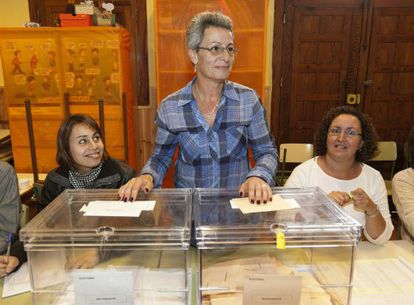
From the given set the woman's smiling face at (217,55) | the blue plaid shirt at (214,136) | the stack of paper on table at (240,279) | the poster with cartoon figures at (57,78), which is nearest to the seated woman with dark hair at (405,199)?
the blue plaid shirt at (214,136)

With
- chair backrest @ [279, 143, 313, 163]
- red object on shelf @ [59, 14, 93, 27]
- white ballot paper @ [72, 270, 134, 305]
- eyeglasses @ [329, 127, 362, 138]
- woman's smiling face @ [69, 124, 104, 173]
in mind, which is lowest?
chair backrest @ [279, 143, 313, 163]

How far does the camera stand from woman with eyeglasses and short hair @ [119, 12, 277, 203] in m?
1.30

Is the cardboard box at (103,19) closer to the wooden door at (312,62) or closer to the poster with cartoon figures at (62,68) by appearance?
the poster with cartoon figures at (62,68)

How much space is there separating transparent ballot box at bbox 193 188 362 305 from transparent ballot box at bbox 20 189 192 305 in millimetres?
60

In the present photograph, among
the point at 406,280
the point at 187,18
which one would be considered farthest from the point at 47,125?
the point at 406,280

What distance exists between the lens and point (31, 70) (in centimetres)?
314

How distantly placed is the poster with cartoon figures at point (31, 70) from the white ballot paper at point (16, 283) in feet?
7.91

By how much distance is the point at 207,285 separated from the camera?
2.73ft

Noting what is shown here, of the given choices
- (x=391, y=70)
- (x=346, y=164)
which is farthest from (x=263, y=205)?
(x=391, y=70)

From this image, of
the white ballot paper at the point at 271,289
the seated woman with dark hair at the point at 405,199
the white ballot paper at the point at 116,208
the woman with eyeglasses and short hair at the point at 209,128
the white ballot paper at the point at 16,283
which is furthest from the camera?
the seated woman with dark hair at the point at 405,199

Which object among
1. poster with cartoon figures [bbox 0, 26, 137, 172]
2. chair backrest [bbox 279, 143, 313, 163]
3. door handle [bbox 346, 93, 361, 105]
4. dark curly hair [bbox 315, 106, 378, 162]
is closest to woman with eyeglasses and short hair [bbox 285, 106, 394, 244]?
dark curly hair [bbox 315, 106, 378, 162]

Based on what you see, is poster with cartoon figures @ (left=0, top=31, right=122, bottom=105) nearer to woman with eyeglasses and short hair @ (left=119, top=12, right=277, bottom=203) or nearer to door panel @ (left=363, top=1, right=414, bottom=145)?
woman with eyeglasses and short hair @ (left=119, top=12, right=277, bottom=203)

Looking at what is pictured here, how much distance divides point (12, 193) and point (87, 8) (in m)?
2.12

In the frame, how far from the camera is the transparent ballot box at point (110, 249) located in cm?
73
